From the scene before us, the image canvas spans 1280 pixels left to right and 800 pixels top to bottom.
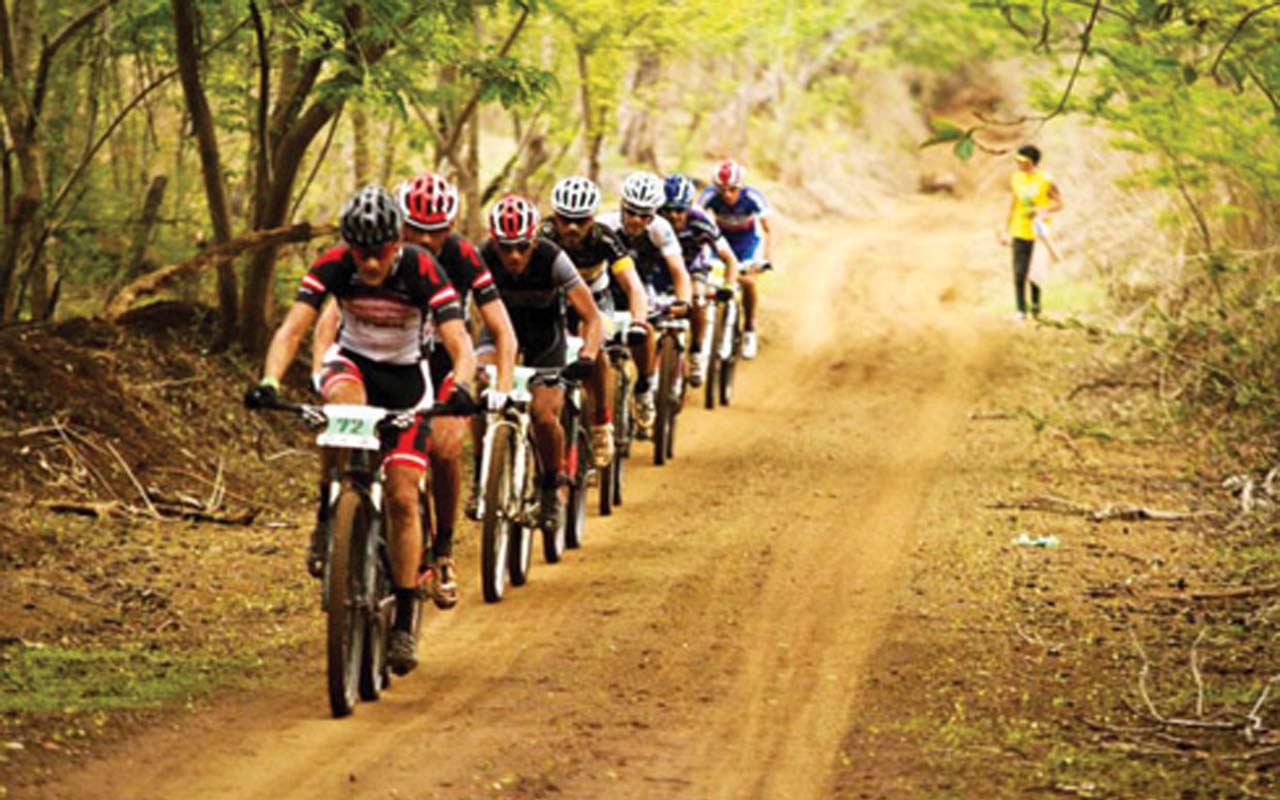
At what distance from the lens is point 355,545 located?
8312mm

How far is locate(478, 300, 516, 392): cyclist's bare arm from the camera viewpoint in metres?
9.80

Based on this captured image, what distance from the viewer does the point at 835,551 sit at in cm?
1296

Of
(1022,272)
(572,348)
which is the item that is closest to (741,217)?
(572,348)

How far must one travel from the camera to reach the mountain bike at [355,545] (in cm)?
813

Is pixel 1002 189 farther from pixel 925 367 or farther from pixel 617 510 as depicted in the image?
pixel 617 510

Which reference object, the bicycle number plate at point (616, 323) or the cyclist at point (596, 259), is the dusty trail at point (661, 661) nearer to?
the cyclist at point (596, 259)

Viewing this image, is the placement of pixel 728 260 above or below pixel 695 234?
below

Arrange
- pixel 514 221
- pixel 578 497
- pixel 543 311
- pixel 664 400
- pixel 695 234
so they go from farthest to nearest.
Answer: pixel 695 234 < pixel 664 400 < pixel 578 497 < pixel 543 311 < pixel 514 221

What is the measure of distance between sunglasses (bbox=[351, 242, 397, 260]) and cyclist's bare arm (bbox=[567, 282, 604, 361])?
279cm

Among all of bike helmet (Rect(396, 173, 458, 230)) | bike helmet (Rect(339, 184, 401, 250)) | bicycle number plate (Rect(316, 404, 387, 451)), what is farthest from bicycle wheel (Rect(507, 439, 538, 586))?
bicycle number plate (Rect(316, 404, 387, 451))

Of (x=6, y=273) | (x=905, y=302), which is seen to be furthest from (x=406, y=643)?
(x=905, y=302)

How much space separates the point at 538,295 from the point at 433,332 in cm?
230

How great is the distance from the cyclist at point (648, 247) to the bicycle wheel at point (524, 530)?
3.18m

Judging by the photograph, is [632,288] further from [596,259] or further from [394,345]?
[394,345]
